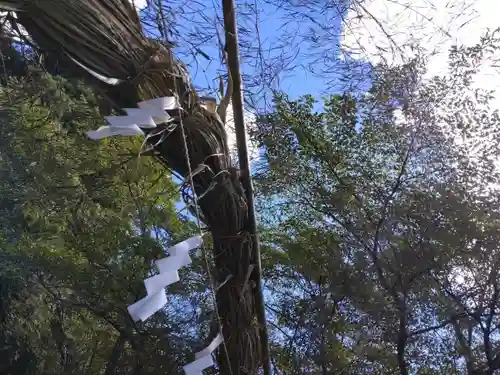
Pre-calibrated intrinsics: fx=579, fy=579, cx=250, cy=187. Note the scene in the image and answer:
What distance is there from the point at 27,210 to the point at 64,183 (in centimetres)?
50

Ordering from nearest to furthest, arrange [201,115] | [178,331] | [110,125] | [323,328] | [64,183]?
1. [110,125]
2. [201,115]
3. [323,328]
4. [178,331]
5. [64,183]

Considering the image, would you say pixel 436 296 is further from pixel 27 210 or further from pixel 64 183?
pixel 27 210

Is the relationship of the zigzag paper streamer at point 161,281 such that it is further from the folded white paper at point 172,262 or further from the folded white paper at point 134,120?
the folded white paper at point 134,120

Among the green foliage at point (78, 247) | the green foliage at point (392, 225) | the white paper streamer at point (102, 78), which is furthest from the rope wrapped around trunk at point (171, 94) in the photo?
the green foliage at point (78, 247)

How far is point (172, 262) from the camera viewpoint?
80 cm

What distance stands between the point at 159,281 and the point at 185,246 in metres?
0.07

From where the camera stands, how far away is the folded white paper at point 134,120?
2.53ft

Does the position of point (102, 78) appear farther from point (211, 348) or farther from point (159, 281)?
point (211, 348)

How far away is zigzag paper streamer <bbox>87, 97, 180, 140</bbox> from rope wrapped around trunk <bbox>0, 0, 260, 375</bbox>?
36 mm

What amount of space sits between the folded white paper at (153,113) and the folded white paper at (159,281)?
0.21m

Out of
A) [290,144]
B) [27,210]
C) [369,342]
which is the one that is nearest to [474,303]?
[369,342]

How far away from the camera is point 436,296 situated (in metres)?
1.83

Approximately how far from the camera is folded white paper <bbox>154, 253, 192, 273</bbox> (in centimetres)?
79

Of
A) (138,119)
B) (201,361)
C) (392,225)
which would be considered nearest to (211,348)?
(201,361)
